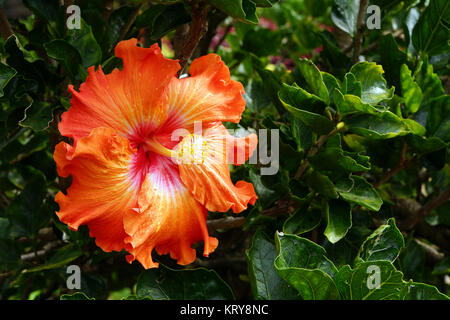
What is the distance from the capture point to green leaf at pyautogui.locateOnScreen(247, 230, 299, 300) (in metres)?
1.01

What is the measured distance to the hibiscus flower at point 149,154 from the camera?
0.89m

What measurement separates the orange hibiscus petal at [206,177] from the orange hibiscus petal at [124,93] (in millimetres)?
108

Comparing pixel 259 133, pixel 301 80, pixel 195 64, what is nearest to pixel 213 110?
pixel 195 64

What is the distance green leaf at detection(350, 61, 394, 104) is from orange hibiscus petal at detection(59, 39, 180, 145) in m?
0.41

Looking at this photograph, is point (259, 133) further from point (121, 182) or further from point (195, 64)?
point (121, 182)

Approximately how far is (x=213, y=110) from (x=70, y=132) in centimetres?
28

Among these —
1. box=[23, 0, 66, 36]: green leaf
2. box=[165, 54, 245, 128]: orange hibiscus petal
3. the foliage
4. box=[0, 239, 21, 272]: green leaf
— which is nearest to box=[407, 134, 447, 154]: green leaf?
the foliage

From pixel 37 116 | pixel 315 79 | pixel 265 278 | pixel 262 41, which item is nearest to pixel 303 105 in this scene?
pixel 315 79

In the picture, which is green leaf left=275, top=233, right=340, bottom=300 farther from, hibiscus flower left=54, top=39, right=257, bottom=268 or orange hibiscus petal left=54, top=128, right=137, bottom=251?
orange hibiscus petal left=54, top=128, right=137, bottom=251

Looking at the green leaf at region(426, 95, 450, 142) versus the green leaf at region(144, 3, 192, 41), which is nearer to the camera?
the green leaf at region(144, 3, 192, 41)

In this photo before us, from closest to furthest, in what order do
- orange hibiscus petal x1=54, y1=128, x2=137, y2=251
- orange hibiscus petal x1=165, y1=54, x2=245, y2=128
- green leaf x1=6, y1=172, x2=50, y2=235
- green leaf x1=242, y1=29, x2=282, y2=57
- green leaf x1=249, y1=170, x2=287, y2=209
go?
orange hibiscus petal x1=54, y1=128, x2=137, y2=251 < orange hibiscus petal x1=165, y1=54, x2=245, y2=128 < green leaf x1=249, y1=170, x2=287, y2=209 < green leaf x1=6, y1=172, x2=50, y2=235 < green leaf x1=242, y1=29, x2=282, y2=57

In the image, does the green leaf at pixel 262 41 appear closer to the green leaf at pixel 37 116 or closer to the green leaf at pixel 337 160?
the green leaf at pixel 337 160

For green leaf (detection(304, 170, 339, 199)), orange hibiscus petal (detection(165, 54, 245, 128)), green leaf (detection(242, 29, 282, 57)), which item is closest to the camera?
orange hibiscus petal (detection(165, 54, 245, 128))

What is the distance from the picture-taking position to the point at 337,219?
1103 mm
